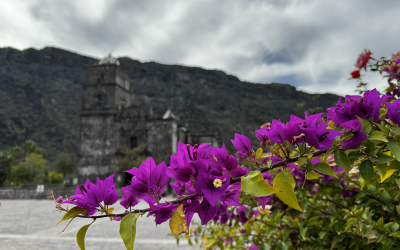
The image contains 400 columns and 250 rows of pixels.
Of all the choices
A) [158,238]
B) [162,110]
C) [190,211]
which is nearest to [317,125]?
[190,211]

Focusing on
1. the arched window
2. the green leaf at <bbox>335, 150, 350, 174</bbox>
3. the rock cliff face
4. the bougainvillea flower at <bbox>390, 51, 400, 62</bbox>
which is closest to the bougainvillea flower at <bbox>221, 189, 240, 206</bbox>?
the green leaf at <bbox>335, 150, 350, 174</bbox>

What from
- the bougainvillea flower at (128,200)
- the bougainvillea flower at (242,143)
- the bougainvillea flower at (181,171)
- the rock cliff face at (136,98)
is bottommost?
the bougainvillea flower at (128,200)

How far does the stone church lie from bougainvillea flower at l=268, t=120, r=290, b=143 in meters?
26.3

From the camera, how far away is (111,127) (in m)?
28.5

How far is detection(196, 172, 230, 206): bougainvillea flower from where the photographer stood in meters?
0.60

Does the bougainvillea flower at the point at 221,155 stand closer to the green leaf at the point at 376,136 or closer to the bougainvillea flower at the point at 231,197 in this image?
the bougainvillea flower at the point at 231,197

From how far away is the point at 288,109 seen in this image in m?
89.8

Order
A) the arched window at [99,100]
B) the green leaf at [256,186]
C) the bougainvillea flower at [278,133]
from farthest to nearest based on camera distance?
the arched window at [99,100] → the bougainvillea flower at [278,133] → the green leaf at [256,186]

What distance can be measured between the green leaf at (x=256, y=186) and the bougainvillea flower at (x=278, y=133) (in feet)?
0.42

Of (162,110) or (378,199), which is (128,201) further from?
(162,110)

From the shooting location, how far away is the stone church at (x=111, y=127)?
27516 mm

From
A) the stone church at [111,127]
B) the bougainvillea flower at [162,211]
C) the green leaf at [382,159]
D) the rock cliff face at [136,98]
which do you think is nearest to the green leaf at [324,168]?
the green leaf at [382,159]

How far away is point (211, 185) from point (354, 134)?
372 millimetres

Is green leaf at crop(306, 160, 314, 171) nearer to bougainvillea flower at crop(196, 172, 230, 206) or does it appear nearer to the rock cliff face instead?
bougainvillea flower at crop(196, 172, 230, 206)
